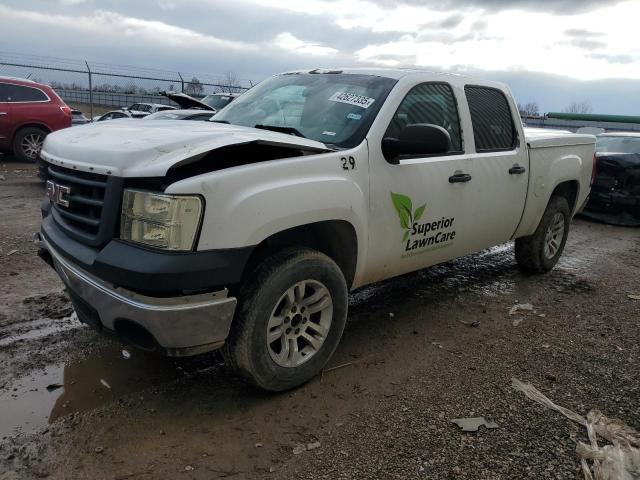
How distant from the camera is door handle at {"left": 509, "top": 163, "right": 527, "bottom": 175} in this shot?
187 inches

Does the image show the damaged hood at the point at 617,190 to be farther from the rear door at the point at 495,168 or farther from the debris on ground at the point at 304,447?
the debris on ground at the point at 304,447

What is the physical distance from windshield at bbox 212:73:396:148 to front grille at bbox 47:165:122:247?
1.32 m

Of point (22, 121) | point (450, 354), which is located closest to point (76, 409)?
point (450, 354)

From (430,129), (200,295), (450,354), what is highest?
(430,129)

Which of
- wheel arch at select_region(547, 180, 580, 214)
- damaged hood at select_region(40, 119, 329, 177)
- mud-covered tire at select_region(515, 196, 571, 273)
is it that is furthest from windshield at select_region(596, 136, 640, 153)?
damaged hood at select_region(40, 119, 329, 177)

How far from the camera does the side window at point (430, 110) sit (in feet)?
12.3

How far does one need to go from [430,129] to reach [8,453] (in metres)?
2.89

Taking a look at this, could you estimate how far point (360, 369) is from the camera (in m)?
3.60

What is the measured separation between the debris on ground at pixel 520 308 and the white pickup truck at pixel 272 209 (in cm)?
69

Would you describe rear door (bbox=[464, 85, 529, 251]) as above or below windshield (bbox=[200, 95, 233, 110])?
below

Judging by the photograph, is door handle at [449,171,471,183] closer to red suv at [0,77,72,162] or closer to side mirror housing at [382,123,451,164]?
side mirror housing at [382,123,451,164]

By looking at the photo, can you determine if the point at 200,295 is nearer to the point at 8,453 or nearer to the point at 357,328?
the point at 8,453

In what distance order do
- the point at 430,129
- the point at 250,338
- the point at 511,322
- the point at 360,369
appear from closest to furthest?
the point at 250,338, the point at 430,129, the point at 360,369, the point at 511,322

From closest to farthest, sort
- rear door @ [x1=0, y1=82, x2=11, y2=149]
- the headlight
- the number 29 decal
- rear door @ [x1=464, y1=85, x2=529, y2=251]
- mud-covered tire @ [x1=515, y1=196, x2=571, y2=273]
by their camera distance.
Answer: the headlight
the number 29 decal
rear door @ [x1=464, y1=85, x2=529, y2=251]
mud-covered tire @ [x1=515, y1=196, x2=571, y2=273]
rear door @ [x1=0, y1=82, x2=11, y2=149]
